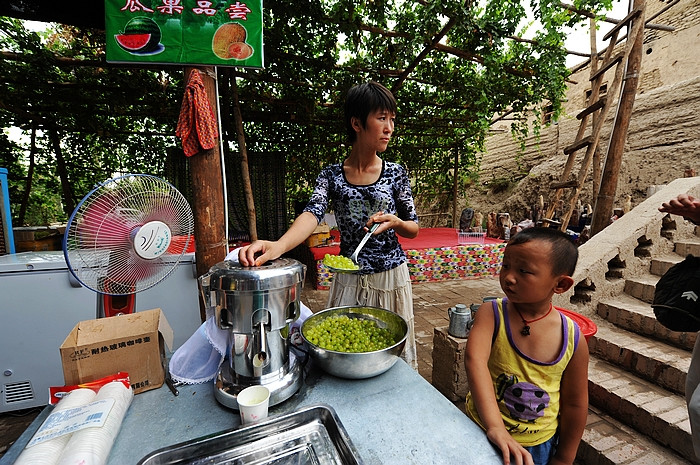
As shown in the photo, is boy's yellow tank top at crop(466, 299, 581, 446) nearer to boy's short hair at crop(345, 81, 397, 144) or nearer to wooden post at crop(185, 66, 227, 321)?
boy's short hair at crop(345, 81, 397, 144)

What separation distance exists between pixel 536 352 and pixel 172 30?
3224mm

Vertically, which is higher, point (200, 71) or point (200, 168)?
point (200, 71)

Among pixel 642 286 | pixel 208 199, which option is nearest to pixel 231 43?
pixel 208 199

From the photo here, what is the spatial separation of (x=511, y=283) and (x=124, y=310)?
91.5 inches

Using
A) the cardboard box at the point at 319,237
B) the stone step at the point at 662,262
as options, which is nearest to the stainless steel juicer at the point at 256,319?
the stone step at the point at 662,262

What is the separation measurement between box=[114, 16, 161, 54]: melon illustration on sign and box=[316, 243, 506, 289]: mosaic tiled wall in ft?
16.1

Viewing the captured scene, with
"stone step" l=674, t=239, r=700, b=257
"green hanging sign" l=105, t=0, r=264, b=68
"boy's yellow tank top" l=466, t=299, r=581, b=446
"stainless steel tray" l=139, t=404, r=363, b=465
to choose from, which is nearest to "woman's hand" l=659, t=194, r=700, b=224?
"boy's yellow tank top" l=466, t=299, r=581, b=446

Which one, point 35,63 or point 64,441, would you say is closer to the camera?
point 64,441

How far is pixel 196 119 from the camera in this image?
2.40 m

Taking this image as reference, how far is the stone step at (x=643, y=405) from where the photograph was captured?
2072mm

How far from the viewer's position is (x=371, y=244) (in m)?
1.97

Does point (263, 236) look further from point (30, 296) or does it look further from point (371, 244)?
point (371, 244)

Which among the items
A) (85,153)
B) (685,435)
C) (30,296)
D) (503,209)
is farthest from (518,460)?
(503,209)

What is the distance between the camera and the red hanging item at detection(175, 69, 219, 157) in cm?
237
